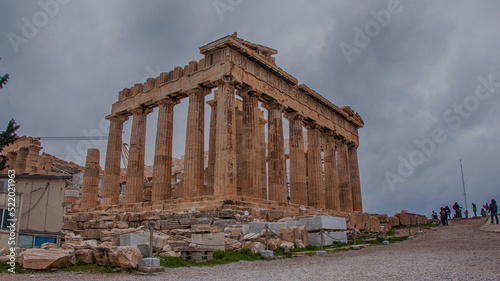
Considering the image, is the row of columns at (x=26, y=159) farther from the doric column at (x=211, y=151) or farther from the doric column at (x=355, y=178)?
the doric column at (x=355, y=178)

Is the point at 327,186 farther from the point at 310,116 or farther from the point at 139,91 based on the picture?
the point at 139,91

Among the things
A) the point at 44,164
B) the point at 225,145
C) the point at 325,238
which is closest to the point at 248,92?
the point at 225,145

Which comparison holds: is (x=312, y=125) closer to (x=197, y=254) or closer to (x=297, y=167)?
(x=297, y=167)

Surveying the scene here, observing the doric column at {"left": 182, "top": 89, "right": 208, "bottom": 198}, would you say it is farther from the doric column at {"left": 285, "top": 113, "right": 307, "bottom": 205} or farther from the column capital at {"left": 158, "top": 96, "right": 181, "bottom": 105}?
the doric column at {"left": 285, "top": 113, "right": 307, "bottom": 205}

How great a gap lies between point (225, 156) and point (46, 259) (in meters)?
13.6

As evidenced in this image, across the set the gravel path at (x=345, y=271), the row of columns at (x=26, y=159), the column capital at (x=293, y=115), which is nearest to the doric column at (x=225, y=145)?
the column capital at (x=293, y=115)

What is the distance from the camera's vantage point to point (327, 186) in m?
32.4

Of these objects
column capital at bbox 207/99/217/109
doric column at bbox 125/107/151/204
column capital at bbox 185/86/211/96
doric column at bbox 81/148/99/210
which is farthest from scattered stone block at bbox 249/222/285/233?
doric column at bbox 81/148/99/210

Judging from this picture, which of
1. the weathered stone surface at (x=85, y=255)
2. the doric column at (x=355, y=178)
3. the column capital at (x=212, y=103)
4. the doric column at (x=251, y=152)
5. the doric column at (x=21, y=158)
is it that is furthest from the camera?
the doric column at (x=21, y=158)

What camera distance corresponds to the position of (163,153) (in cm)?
2495

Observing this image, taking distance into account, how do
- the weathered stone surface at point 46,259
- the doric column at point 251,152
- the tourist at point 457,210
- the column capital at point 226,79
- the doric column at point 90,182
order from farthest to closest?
the tourist at point 457,210 < the doric column at point 90,182 < the doric column at point 251,152 < the column capital at point 226,79 < the weathered stone surface at point 46,259

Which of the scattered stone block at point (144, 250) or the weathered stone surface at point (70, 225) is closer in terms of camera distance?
the scattered stone block at point (144, 250)

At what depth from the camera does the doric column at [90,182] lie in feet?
91.6

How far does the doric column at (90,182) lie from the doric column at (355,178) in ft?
69.1
